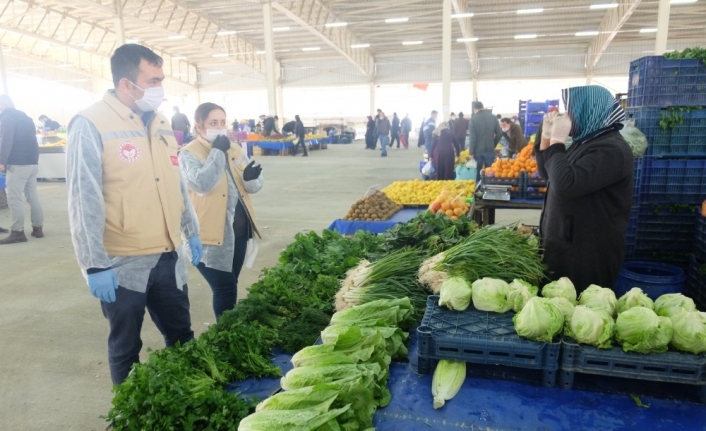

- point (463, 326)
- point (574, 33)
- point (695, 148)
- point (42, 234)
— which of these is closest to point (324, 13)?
point (574, 33)

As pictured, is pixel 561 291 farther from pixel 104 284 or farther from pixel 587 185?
pixel 104 284

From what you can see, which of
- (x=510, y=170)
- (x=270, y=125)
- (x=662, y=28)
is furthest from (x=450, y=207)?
(x=270, y=125)

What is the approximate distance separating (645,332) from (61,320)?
478 cm

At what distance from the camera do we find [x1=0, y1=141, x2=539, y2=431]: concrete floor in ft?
10.4

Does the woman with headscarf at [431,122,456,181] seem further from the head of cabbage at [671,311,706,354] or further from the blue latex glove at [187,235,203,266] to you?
the head of cabbage at [671,311,706,354]

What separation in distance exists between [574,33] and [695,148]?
24403 millimetres

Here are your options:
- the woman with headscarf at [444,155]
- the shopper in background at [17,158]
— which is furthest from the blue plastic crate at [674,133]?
the shopper in background at [17,158]

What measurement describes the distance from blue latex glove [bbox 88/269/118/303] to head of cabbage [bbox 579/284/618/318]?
212cm

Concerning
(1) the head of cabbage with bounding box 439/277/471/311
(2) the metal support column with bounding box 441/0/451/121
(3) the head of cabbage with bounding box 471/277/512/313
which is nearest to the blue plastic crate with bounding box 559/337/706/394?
(3) the head of cabbage with bounding box 471/277/512/313

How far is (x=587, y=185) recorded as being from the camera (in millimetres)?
2295

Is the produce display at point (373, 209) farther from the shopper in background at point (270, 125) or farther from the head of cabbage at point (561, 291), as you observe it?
the shopper in background at point (270, 125)

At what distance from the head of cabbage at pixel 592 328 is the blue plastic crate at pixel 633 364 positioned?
A: 23 mm

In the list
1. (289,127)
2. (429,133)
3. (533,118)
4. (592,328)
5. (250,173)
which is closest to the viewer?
(592,328)

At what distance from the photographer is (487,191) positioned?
564 centimetres
